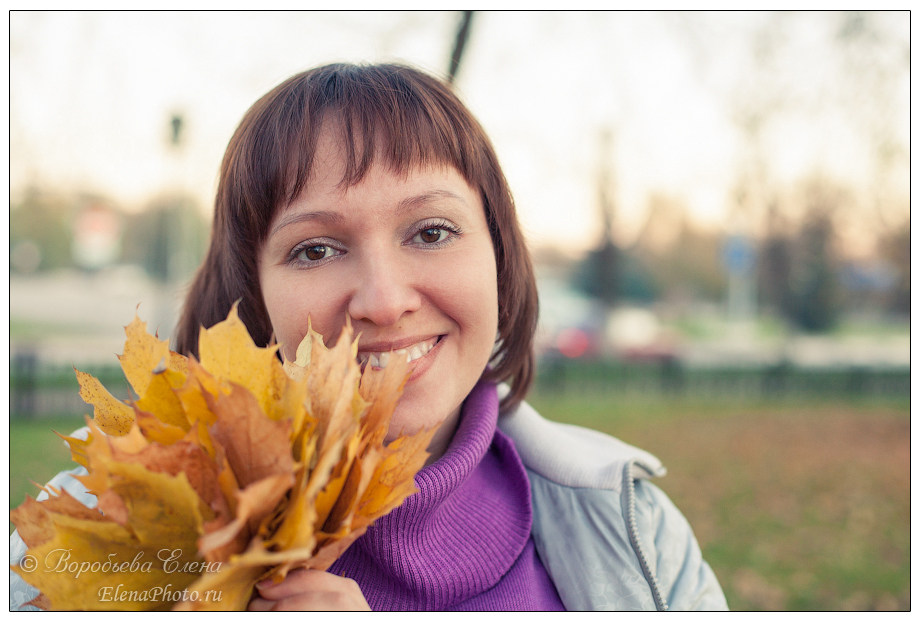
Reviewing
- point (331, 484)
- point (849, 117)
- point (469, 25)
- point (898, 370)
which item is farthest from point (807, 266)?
point (331, 484)

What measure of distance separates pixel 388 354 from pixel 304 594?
20.3 inches

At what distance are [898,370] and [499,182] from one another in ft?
44.6

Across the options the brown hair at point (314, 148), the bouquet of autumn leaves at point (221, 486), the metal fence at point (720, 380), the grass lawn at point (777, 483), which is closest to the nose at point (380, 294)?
the brown hair at point (314, 148)

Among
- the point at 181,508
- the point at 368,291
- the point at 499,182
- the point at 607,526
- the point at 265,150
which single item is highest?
the point at 265,150

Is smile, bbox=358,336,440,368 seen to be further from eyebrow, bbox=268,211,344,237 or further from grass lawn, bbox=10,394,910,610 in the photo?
grass lawn, bbox=10,394,910,610

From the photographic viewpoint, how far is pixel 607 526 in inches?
A: 69.5

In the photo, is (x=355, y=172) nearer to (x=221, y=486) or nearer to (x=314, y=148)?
(x=314, y=148)

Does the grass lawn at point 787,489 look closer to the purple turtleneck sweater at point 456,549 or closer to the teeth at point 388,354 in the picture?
the purple turtleneck sweater at point 456,549

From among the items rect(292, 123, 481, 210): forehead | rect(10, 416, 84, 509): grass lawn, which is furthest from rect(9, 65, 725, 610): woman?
rect(10, 416, 84, 509): grass lawn

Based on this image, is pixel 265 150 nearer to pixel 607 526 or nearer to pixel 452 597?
pixel 452 597

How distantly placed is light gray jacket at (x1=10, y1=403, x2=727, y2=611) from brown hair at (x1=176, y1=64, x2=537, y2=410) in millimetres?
595

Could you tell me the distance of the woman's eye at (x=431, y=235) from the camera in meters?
1.48

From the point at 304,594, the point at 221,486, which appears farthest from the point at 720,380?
the point at 221,486

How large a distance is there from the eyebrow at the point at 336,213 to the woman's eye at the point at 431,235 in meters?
0.07
